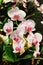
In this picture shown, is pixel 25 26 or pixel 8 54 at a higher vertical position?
pixel 25 26

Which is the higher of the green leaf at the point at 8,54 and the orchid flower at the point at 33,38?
the orchid flower at the point at 33,38

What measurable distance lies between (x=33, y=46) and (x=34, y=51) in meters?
0.03

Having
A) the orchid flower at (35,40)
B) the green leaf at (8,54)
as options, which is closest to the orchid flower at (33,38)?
the orchid flower at (35,40)

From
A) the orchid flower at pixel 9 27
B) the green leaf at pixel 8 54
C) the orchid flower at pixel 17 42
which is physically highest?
the orchid flower at pixel 9 27

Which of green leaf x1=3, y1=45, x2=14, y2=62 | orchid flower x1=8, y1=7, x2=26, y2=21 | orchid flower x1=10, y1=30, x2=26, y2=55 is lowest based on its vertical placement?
green leaf x1=3, y1=45, x2=14, y2=62

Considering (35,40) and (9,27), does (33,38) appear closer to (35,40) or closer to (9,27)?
(35,40)

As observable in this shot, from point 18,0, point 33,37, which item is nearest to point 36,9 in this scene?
point 18,0

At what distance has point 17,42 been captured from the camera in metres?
1.26

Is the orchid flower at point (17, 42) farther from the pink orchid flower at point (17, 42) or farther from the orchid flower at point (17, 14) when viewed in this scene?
the orchid flower at point (17, 14)

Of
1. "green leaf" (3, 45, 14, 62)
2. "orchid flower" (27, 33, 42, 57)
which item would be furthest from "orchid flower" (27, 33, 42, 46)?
"green leaf" (3, 45, 14, 62)

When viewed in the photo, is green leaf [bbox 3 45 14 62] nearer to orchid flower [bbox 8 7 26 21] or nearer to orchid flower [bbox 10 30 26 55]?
orchid flower [bbox 10 30 26 55]

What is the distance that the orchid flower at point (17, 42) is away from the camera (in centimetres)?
125

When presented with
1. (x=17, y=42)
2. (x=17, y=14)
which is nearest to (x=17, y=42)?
(x=17, y=42)

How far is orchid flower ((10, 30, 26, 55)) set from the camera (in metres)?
1.25
